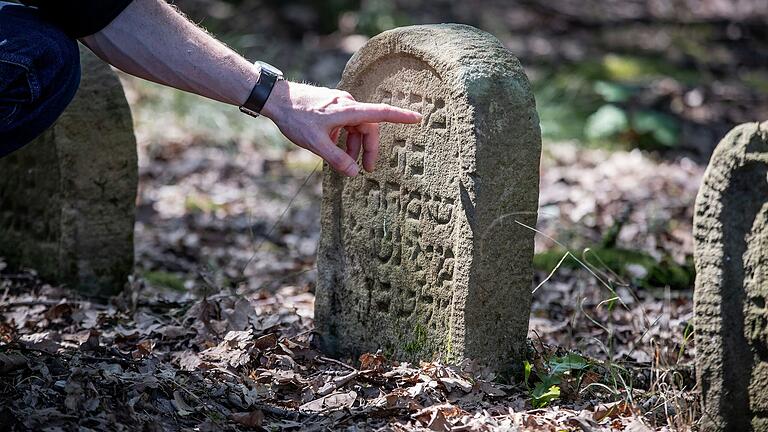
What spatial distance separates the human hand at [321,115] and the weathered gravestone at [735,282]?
1025mm

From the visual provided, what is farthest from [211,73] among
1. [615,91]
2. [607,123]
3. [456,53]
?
[615,91]

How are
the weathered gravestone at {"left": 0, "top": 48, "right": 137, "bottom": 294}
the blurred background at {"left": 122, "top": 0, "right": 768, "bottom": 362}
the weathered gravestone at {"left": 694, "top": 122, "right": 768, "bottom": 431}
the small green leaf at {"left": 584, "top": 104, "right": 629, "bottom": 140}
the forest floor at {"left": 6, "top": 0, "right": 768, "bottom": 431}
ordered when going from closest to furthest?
the weathered gravestone at {"left": 694, "top": 122, "right": 768, "bottom": 431}
the forest floor at {"left": 6, "top": 0, "right": 768, "bottom": 431}
the weathered gravestone at {"left": 0, "top": 48, "right": 137, "bottom": 294}
the blurred background at {"left": 122, "top": 0, "right": 768, "bottom": 362}
the small green leaf at {"left": 584, "top": 104, "right": 629, "bottom": 140}

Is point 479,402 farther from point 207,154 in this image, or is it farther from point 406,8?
point 406,8

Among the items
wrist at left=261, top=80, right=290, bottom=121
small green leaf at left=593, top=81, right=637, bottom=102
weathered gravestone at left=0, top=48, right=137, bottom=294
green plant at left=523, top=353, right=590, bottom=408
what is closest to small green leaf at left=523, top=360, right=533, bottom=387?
green plant at left=523, top=353, right=590, bottom=408

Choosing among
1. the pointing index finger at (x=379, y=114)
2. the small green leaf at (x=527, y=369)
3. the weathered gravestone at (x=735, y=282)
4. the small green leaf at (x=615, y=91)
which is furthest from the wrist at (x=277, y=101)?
the small green leaf at (x=615, y=91)

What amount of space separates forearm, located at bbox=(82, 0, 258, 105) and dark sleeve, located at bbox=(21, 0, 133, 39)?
0.03m

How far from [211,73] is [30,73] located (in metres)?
0.55

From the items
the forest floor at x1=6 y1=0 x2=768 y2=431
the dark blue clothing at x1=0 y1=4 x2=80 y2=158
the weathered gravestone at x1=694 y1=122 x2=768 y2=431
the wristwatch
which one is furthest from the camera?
the wristwatch

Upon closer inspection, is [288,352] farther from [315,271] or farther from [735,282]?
[315,271]

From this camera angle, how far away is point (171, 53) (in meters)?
3.04

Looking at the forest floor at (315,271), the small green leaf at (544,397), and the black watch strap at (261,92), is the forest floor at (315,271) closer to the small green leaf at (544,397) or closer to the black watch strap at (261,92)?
the small green leaf at (544,397)

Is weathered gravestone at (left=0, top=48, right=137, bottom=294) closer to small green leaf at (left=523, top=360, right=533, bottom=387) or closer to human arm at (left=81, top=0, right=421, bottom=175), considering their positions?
human arm at (left=81, top=0, right=421, bottom=175)

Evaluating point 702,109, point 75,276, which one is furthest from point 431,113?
point 702,109

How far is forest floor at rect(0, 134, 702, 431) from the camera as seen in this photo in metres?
2.88
